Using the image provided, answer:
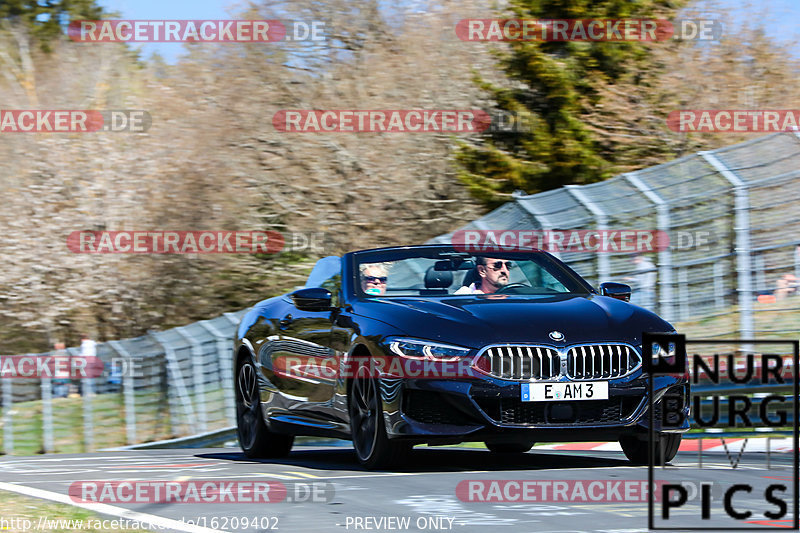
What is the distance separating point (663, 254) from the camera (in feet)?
48.1

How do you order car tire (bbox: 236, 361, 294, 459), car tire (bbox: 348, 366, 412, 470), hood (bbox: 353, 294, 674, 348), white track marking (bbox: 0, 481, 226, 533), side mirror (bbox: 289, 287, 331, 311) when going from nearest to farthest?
1. white track marking (bbox: 0, 481, 226, 533)
2. hood (bbox: 353, 294, 674, 348)
3. car tire (bbox: 348, 366, 412, 470)
4. side mirror (bbox: 289, 287, 331, 311)
5. car tire (bbox: 236, 361, 294, 459)

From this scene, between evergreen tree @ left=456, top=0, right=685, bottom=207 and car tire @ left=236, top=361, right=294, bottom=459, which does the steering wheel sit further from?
evergreen tree @ left=456, top=0, right=685, bottom=207

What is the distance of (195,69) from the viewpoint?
3425cm

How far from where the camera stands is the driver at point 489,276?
9.39 metres

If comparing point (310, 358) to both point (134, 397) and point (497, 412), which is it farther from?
point (134, 397)

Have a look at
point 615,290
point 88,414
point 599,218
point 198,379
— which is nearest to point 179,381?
point 198,379

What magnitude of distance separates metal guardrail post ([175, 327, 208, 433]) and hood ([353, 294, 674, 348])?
11.0m

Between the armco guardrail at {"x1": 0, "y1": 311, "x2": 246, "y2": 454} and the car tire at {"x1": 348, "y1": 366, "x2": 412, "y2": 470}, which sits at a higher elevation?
the car tire at {"x1": 348, "y1": 366, "x2": 412, "y2": 470}

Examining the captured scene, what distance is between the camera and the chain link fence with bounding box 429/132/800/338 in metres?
13.7

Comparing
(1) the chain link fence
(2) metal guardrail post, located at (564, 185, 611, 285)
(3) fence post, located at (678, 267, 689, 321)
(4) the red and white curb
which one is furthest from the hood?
(3) fence post, located at (678, 267, 689, 321)

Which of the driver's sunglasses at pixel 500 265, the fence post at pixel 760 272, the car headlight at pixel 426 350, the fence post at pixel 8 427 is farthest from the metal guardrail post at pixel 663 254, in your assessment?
the fence post at pixel 8 427

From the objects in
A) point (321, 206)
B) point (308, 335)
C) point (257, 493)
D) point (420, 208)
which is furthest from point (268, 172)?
point (257, 493)

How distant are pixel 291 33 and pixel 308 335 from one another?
81.0 ft

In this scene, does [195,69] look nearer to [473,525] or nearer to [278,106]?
[278,106]
